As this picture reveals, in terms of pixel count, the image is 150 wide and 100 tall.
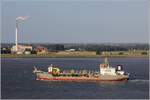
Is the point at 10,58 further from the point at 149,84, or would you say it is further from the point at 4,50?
the point at 149,84

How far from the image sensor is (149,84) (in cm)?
4159

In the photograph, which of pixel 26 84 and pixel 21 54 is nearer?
pixel 26 84

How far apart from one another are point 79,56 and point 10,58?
19.9 m

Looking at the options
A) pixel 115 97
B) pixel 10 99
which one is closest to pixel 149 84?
pixel 115 97

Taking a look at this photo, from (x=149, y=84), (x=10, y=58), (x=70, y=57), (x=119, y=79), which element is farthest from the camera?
(x=70, y=57)

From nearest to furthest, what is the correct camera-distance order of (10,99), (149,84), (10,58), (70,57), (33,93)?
(10,99)
(33,93)
(149,84)
(10,58)
(70,57)

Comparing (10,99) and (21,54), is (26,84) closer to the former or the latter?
(10,99)

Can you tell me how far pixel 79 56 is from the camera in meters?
130

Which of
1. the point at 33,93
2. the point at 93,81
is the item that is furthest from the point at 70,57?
the point at 33,93

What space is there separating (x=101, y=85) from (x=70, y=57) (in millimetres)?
86717

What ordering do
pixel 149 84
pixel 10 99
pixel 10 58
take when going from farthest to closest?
pixel 10 58, pixel 149 84, pixel 10 99

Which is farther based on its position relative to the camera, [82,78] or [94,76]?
[82,78]

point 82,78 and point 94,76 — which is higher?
point 94,76

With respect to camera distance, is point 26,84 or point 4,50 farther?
point 4,50
